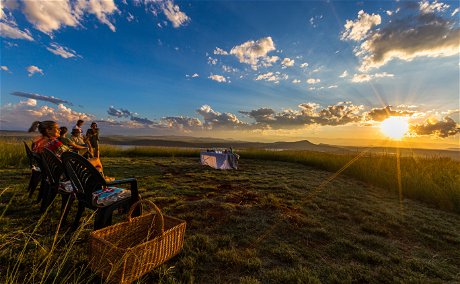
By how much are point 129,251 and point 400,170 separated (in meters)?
10.7

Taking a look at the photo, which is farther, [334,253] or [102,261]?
[334,253]

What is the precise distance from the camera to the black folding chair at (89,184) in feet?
9.48

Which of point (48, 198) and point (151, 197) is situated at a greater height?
point (48, 198)

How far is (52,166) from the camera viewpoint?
355 cm

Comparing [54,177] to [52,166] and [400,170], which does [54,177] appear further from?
[400,170]

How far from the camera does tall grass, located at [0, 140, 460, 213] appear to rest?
6.63m

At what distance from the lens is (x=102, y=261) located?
2.19 meters

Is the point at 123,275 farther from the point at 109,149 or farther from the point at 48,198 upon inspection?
the point at 109,149

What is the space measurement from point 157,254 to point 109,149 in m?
14.4

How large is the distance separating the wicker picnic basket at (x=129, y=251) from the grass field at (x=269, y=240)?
139mm

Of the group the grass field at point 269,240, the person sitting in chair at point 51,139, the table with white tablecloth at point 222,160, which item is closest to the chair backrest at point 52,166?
the person sitting in chair at point 51,139

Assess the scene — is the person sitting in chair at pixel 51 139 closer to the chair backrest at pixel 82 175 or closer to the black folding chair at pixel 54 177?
the black folding chair at pixel 54 177

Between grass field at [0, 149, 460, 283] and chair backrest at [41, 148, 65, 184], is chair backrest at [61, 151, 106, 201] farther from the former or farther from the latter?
grass field at [0, 149, 460, 283]

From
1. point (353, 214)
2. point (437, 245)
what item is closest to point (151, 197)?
point (353, 214)
